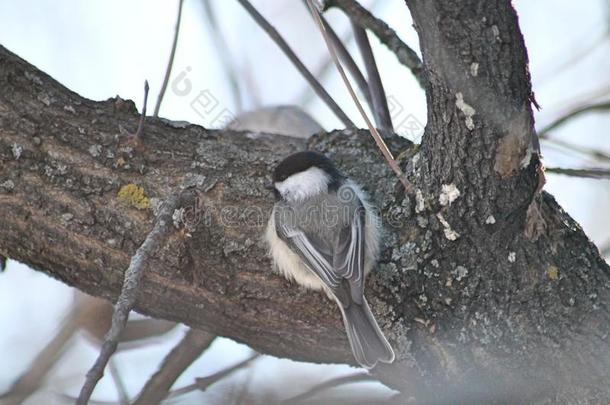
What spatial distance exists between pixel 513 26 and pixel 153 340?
1.94m

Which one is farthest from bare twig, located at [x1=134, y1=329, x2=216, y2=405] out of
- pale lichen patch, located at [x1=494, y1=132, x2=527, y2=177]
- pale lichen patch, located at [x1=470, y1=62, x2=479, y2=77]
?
pale lichen patch, located at [x1=470, y1=62, x2=479, y2=77]

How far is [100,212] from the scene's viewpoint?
241cm

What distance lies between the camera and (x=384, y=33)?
10.5 feet

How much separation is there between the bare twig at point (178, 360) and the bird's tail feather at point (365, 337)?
0.63 metres

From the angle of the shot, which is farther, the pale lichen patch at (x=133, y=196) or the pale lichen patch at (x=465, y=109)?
the pale lichen patch at (x=133, y=196)

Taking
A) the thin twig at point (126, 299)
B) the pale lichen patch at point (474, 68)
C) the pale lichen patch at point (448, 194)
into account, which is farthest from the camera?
the pale lichen patch at point (448, 194)

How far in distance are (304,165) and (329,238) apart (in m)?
0.26

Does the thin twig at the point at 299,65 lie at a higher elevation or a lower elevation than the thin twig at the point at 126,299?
higher

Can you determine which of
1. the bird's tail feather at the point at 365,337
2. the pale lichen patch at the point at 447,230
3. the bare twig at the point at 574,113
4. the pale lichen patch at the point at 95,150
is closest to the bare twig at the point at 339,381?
the bird's tail feather at the point at 365,337

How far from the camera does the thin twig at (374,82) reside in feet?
10.6

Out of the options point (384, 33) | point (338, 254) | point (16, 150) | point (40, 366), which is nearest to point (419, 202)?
point (338, 254)

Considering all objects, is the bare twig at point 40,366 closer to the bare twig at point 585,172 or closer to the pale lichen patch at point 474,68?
the pale lichen patch at point 474,68

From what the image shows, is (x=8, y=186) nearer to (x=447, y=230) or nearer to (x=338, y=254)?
(x=338, y=254)

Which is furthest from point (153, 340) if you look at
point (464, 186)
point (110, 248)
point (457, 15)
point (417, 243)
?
point (457, 15)
